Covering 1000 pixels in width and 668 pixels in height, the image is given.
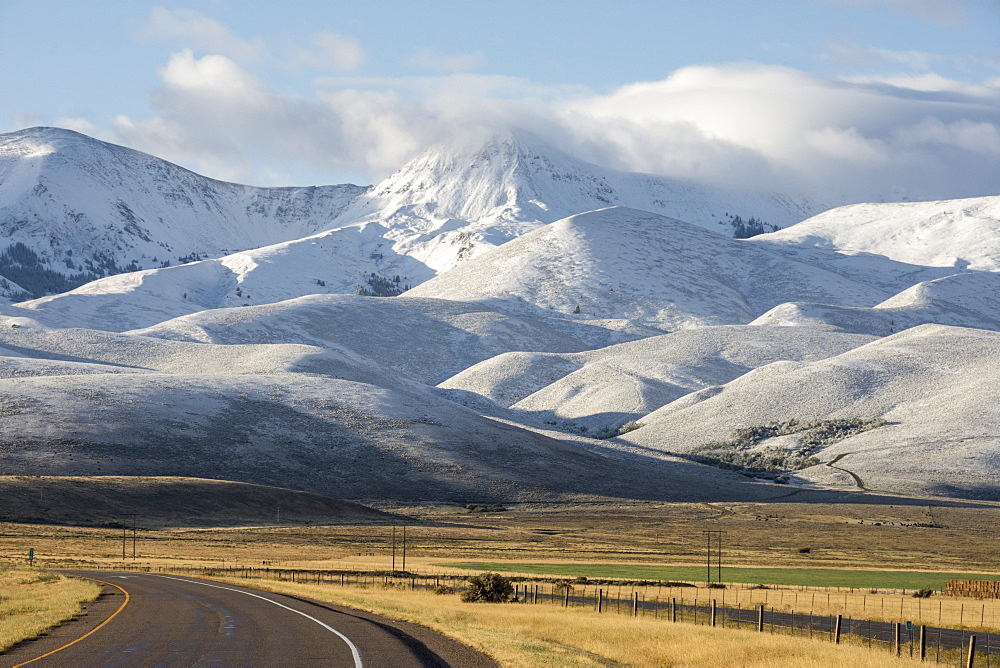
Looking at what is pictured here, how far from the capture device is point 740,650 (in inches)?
1157

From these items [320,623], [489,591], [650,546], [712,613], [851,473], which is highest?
[320,623]

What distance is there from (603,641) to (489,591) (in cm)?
1694

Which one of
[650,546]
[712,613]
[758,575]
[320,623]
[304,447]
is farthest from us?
[304,447]

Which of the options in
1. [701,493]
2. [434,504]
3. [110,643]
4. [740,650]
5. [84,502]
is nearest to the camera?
[110,643]

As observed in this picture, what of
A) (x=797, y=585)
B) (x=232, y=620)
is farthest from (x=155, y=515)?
(x=232, y=620)

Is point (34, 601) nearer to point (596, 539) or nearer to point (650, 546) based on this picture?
point (650, 546)

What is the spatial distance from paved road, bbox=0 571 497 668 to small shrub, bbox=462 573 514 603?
8492 millimetres

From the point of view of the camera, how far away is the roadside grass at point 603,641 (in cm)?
2736

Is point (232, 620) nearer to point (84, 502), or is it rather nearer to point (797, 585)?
point (797, 585)

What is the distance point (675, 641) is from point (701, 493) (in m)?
142

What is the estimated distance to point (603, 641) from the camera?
104 ft

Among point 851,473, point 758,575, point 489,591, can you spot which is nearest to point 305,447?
point 851,473

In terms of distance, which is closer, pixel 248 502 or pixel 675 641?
pixel 675 641

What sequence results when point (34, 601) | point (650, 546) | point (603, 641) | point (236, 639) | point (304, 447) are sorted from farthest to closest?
1. point (304, 447)
2. point (650, 546)
3. point (34, 601)
4. point (603, 641)
5. point (236, 639)
